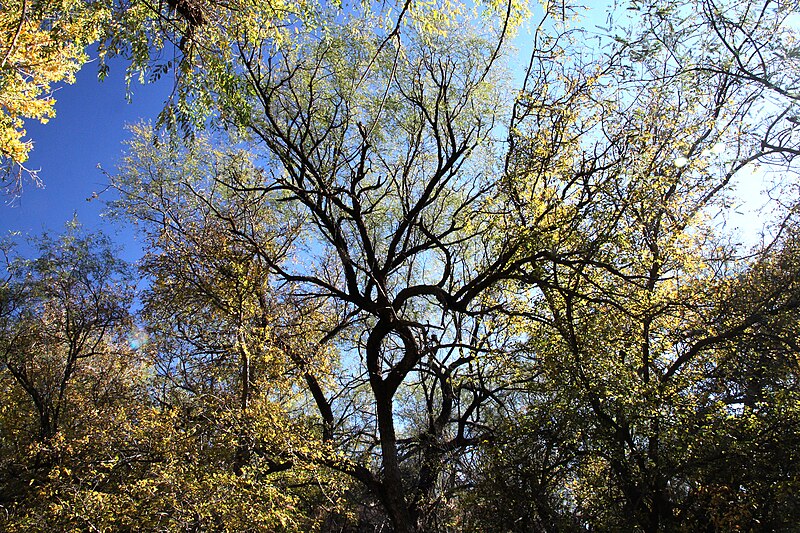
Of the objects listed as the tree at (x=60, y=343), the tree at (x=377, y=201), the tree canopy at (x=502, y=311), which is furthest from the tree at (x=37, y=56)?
the tree at (x=60, y=343)

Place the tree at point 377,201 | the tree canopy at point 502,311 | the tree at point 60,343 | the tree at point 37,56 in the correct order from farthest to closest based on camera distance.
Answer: the tree at point 60,343, the tree at point 377,201, the tree canopy at point 502,311, the tree at point 37,56

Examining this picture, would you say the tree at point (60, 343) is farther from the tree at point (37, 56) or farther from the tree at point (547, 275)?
the tree at point (37, 56)

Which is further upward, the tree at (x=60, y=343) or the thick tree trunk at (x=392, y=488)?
the tree at (x=60, y=343)

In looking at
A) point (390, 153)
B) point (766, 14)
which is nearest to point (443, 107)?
point (390, 153)

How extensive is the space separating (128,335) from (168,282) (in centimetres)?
468

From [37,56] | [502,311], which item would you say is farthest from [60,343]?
[502,311]

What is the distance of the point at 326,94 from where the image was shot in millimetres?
8453

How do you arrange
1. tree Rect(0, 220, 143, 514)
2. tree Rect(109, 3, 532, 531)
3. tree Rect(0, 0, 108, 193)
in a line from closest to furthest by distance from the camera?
tree Rect(0, 0, 108, 193), tree Rect(109, 3, 532, 531), tree Rect(0, 220, 143, 514)

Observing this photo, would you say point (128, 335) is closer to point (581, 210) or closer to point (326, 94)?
point (326, 94)

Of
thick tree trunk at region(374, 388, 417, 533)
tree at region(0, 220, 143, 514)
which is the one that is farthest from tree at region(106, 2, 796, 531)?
tree at region(0, 220, 143, 514)

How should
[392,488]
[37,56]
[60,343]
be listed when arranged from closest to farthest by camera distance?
[37,56]
[392,488]
[60,343]

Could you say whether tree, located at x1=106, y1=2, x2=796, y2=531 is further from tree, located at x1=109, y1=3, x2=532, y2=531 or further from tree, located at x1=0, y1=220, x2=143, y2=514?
tree, located at x1=0, y1=220, x2=143, y2=514

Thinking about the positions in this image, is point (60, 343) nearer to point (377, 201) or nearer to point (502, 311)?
point (377, 201)

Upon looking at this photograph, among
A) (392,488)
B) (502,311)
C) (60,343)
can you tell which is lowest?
(392,488)
